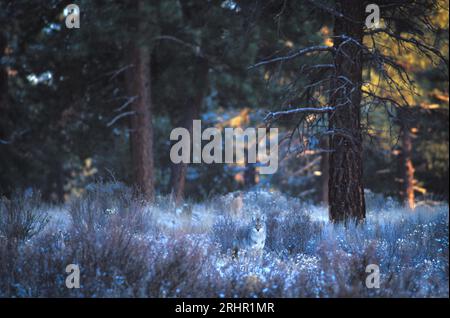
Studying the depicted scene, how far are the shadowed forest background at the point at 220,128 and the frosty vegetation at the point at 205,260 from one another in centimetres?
3

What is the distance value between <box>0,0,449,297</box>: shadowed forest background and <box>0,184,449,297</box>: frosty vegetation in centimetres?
3

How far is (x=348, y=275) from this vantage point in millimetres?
6836

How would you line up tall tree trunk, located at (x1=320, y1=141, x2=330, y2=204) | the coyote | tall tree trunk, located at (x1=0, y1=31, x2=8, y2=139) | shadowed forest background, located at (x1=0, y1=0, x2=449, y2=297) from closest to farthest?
shadowed forest background, located at (x1=0, y1=0, x2=449, y2=297) < the coyote < tall tree trunk, located at (x1=0, y1=31, x2=8, y2=139) < tall tree trunk, located at (x1=320, y1=141, x2=330, y2=204)

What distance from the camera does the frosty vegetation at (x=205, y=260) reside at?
6.48 metres

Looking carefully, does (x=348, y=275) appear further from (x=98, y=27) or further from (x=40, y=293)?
(x=98, y=27)

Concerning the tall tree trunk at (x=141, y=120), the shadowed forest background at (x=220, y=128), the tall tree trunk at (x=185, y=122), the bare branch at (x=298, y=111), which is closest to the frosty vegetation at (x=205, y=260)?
the shadowed forest background at (x=220, y=128)

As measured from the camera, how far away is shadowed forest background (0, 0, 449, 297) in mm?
6824

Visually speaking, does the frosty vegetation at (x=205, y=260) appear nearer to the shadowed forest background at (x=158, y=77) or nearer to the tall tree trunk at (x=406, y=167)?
the shadowed forest background at (x=158, y=77)

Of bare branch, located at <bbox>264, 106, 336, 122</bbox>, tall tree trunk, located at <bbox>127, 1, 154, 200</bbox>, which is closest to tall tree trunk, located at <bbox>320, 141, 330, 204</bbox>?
tall tree trunk, located at <bbox>127, 1, 154, 200</bbox>

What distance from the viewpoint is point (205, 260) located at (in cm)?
741

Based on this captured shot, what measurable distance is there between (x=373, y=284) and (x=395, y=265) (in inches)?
65.3

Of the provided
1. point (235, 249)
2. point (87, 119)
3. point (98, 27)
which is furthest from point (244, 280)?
point (87, 119)

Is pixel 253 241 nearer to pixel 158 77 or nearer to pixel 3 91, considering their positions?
pixel 158 77

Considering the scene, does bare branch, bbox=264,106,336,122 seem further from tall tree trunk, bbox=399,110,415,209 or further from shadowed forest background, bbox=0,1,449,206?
tall tree trunk, bbox=399,110,415,209
